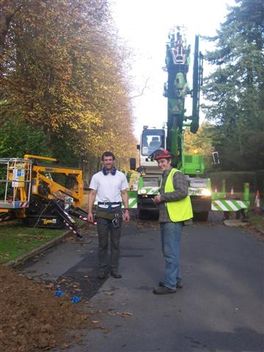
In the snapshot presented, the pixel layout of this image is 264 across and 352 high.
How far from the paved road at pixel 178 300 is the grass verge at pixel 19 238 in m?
→ 0.50

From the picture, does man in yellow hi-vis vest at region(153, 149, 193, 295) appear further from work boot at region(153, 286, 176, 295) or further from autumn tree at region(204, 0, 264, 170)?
autumn tree at region(204, 0, 264, 170)

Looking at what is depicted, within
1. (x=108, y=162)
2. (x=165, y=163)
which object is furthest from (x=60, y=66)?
(x=165, y=163)

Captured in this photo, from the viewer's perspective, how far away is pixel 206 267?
10.4 meters

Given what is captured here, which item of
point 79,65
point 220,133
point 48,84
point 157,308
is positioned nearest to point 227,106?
point 220,133

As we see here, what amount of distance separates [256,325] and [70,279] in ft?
11.4

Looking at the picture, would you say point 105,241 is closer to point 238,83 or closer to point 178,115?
point 178,115

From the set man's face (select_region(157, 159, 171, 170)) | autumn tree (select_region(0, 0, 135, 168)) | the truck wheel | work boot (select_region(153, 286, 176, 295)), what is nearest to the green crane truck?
the truck wheel

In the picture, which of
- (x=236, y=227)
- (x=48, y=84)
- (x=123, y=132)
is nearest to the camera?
(x=236, y=227)

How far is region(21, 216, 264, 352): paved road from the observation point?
5.98 metres

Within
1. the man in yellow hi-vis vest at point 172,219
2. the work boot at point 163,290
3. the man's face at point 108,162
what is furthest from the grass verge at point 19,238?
the man in yellow hi-vis vest at point 172,219

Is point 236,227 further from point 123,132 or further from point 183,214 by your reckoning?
point 123,132

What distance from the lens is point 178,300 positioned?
25.6 ft

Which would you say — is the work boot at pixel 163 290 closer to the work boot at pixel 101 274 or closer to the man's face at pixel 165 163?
the work boot at pixel 101 274

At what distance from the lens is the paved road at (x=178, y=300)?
5.98m
